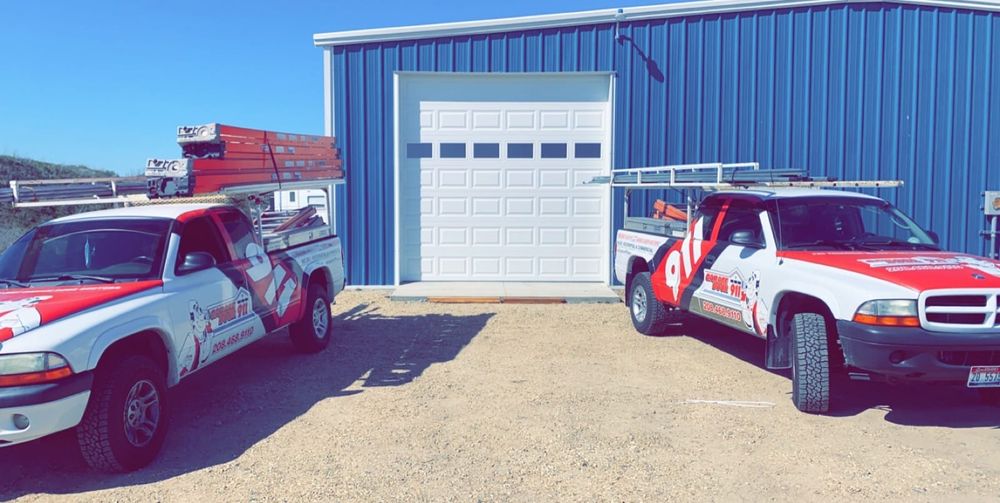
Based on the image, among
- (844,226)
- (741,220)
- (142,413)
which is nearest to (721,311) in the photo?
(741,220)

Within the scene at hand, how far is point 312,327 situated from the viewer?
8352 mm

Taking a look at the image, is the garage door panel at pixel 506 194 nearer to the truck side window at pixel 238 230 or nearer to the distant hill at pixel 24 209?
the truck side window at pixel 238 230

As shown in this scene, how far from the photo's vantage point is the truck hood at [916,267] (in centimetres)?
549

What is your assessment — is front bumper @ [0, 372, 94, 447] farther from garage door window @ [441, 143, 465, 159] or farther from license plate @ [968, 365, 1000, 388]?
garage door window @ [441, 143, 465, 159]

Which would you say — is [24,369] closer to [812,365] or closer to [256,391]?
[256,391]

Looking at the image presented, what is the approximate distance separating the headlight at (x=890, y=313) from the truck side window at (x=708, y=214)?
8.52 ft

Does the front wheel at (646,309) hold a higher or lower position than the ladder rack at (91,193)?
lower

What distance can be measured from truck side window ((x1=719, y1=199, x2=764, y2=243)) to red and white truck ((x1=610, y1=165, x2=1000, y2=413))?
0.01 meters

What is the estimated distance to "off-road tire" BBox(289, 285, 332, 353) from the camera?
27.2ft

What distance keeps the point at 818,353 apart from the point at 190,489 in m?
4.41

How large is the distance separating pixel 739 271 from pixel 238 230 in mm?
4522

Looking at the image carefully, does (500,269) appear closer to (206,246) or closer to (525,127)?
(525,127)

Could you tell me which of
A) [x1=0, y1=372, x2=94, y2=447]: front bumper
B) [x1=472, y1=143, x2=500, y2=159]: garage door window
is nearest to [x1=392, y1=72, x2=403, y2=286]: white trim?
[x1=472, y1=143, x2=500, y2=159]: garage door window

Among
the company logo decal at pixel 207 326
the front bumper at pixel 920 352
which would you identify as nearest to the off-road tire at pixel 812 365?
the front bumper at pixel 920 352
